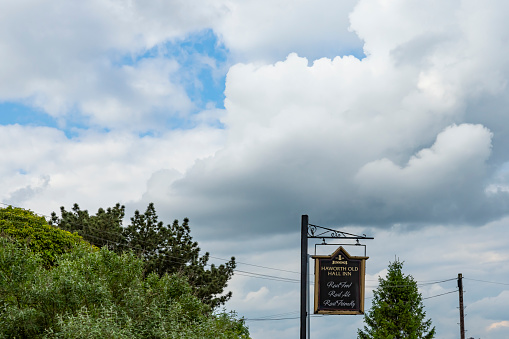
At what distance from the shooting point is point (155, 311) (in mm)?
16078

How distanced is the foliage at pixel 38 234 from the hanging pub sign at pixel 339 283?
1206 cm

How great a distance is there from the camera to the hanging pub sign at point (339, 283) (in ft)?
69.8

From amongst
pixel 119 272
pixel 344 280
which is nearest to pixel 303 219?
pixel 344 280

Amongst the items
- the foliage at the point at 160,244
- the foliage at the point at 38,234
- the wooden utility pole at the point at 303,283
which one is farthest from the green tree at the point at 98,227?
the wooden utility pole at the point at 303,283

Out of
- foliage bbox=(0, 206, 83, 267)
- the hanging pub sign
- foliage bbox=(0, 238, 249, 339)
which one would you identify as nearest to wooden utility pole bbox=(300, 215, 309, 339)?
the hanging pub sign

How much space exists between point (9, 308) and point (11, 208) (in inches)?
686

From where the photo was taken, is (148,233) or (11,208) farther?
(148,233)

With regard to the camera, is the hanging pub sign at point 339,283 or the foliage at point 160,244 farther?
the foliage at point 160,244

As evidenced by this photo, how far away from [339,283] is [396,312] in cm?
1572

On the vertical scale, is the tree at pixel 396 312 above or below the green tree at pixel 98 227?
below

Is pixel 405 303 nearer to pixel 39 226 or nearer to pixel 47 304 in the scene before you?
pixel 39 226

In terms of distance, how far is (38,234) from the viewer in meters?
27.9

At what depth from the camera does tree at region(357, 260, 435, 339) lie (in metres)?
35.0

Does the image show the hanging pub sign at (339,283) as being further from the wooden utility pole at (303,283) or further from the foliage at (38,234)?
the foliage at (38,234)
